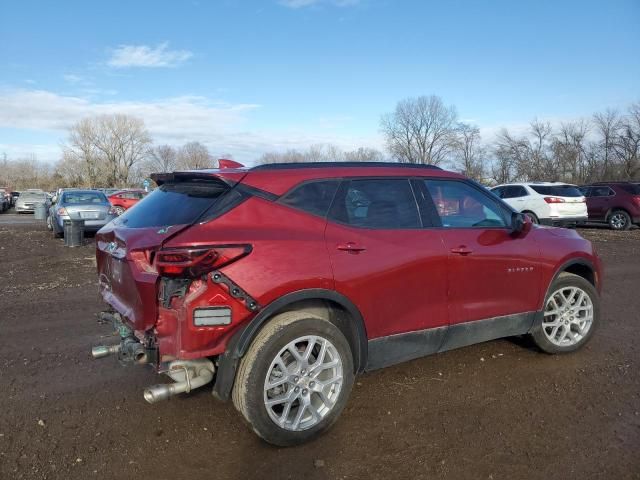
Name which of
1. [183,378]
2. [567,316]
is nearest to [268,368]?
[183,378]

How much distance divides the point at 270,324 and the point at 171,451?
102 centimetres

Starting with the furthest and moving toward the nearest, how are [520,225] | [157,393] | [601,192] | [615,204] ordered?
1. [601,192]
2. [615,204]
3. [520,225]
4. [157,393]

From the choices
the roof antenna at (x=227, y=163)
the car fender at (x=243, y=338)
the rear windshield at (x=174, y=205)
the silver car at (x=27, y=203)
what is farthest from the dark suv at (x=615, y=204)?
the silver car at (x=27, y=203)

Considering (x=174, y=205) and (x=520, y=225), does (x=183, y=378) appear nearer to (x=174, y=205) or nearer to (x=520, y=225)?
(x=174, y=205)

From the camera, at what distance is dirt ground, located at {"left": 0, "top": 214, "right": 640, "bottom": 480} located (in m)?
2.94

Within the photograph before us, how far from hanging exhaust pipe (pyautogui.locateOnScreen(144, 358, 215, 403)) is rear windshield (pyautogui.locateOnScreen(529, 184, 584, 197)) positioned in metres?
16.6

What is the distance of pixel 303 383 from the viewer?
3.22 meters

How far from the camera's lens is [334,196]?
3.52 m

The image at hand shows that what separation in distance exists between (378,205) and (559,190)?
1567 cm

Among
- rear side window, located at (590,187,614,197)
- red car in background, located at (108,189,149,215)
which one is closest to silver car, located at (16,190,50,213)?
red car in background, located at (108,189,149,215)

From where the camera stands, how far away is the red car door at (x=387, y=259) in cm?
337

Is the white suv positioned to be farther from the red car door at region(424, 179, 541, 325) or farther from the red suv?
the red suv

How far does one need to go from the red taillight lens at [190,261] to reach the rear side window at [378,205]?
890mm

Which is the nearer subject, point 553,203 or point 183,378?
point 183,378
